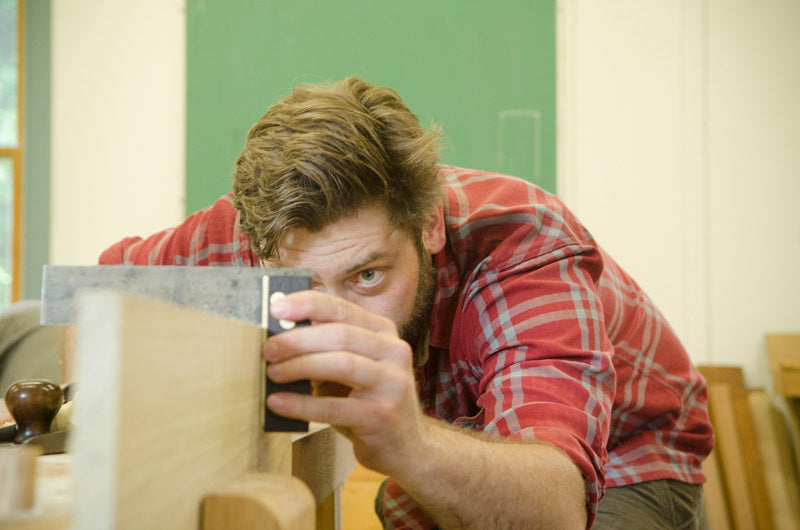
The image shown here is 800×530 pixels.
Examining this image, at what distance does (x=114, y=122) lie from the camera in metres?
2.86

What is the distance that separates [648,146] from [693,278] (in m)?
0.54

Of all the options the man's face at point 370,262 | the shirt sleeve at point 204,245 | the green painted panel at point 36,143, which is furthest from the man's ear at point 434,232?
the green painted panel at point 36,143

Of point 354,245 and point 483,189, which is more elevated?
point 483,189

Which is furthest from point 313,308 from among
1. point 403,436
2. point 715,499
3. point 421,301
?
point 715,499

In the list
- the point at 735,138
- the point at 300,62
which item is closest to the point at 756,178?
the point at 735,138

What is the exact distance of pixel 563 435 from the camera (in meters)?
0.84

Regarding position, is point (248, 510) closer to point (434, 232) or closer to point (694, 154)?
point (434, 232)

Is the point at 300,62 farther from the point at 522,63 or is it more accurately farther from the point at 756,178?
the point at 756,178

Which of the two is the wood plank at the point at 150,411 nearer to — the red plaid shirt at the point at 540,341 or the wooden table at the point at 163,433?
the wooden table at the point at 163,433

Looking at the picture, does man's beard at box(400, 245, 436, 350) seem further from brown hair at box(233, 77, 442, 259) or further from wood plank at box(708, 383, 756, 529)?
wood plank at box(708, 383, 756, 529)

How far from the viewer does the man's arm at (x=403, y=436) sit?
0.55 m

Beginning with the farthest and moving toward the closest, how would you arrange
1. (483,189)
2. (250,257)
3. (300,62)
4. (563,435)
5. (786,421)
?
(300,62) → (786,421) → (250,257) → (483,189) → (563,435)

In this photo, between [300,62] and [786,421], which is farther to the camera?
[300,62]

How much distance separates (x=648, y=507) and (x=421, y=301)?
559 mm
